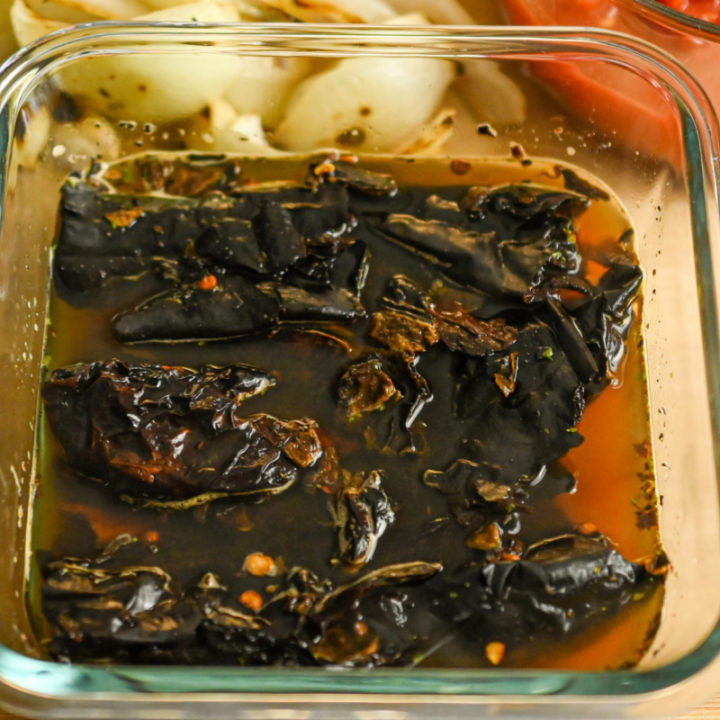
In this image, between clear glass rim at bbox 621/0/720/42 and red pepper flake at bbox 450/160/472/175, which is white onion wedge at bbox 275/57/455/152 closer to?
red pepper flake at bbox 450/160/472/175

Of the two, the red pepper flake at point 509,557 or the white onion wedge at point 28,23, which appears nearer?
the red pepper flake at point 509,557

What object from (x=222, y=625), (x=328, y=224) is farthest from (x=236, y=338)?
(x=222, y=625)

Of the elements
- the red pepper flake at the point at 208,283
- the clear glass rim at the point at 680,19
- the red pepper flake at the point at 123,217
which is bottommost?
the red pepper flake at the point at 208,283

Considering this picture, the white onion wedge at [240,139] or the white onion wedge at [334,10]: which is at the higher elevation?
the white onion wedge at [334,10]

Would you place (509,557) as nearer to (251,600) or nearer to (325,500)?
(325,500)

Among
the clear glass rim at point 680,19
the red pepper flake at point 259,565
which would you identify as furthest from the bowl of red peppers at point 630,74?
the red pepper flake at point 259,565

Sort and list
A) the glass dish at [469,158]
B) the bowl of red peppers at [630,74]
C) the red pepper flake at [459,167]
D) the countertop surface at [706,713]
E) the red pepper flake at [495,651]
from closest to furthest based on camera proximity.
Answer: the glass dish at [469,158], the red pepper flake at [495,651], the countertop surface at [706,713], the bowl of red peppers at [630,74], the red pepper flake at [459,167]

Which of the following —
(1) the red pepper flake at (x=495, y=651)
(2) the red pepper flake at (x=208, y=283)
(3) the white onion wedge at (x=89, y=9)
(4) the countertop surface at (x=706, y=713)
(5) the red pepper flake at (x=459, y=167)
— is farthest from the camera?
(3) the white onion wedge at (x=89, y=9)

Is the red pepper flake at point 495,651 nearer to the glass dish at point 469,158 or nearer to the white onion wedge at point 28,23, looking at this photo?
the glass dish at point 469,158
